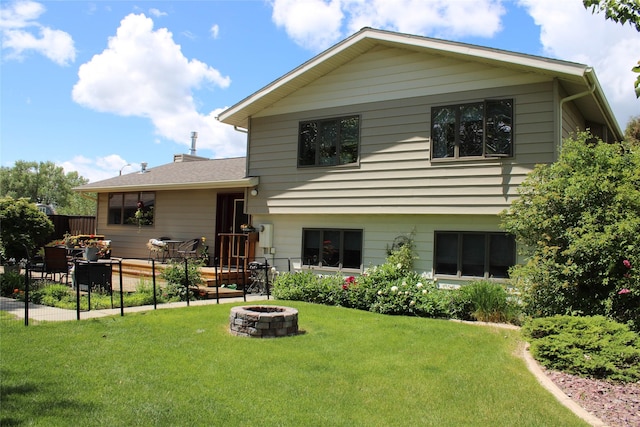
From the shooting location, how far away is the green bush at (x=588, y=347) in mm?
5129

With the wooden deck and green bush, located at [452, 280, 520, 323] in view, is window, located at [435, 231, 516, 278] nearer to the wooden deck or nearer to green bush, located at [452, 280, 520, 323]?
green bush, located at [452, 280, 520, 323]

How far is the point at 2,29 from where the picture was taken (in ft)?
24.7

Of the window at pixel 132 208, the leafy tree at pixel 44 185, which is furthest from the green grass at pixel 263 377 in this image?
the leafy tree at pixel 44 185

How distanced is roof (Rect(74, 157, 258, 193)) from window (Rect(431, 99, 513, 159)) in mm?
4930

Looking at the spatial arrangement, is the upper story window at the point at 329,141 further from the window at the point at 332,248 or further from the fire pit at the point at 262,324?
the fire pit at the point at 262,324

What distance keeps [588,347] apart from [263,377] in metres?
3.68

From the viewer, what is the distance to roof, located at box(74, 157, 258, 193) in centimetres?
1297

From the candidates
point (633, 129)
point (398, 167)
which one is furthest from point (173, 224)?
point (633, 129)

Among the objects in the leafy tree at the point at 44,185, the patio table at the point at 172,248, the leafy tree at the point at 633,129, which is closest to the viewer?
the patio table at the point at 172,248

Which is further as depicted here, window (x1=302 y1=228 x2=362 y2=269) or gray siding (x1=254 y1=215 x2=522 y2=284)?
window (x1=302 y1=228 x2=362 y2=269)

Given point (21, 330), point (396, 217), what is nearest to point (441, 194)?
point (396, 217)

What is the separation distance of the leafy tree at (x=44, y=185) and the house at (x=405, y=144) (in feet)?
161

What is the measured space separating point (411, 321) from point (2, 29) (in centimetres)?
814

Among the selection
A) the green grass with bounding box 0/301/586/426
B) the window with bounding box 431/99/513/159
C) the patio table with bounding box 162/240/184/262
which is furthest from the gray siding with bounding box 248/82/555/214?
the patio table with bounding box 162/240/184/262
